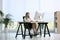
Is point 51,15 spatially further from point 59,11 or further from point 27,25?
point 27,25

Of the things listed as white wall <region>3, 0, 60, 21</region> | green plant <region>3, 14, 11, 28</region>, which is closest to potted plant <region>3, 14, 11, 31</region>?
green plant <region>3, 14, 11, 28</region>

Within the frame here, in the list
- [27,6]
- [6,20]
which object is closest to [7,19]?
[6,20]

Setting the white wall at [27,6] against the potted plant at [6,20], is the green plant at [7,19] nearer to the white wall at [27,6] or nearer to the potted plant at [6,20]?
the potted plant at [6,20]

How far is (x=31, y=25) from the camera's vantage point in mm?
7434

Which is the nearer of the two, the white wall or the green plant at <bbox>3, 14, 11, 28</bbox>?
the green plant at <bbox>3, 14, 11, 28</bbox>

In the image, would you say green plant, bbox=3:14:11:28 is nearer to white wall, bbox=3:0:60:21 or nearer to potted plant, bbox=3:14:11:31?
potted plant, bbox=3:14:11:31

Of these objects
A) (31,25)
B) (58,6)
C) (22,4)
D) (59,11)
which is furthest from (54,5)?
(31,25)

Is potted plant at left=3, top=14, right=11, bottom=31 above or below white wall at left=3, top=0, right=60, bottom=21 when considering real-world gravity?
below

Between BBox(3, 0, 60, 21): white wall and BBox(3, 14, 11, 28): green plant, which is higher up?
BBox(3, 0, 60, 21): white wall

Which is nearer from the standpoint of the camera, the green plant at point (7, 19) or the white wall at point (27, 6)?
the green plant at point (7, 19)

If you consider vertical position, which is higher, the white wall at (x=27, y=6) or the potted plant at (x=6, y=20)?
the white wall at (x=27, y=6)

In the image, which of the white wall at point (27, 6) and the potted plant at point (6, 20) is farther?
the white wall at point (27, 6)

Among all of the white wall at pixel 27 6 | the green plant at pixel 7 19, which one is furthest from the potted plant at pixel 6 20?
the white wall at pixel 27 6

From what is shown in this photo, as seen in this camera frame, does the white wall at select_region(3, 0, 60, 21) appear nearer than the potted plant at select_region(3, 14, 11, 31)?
No
